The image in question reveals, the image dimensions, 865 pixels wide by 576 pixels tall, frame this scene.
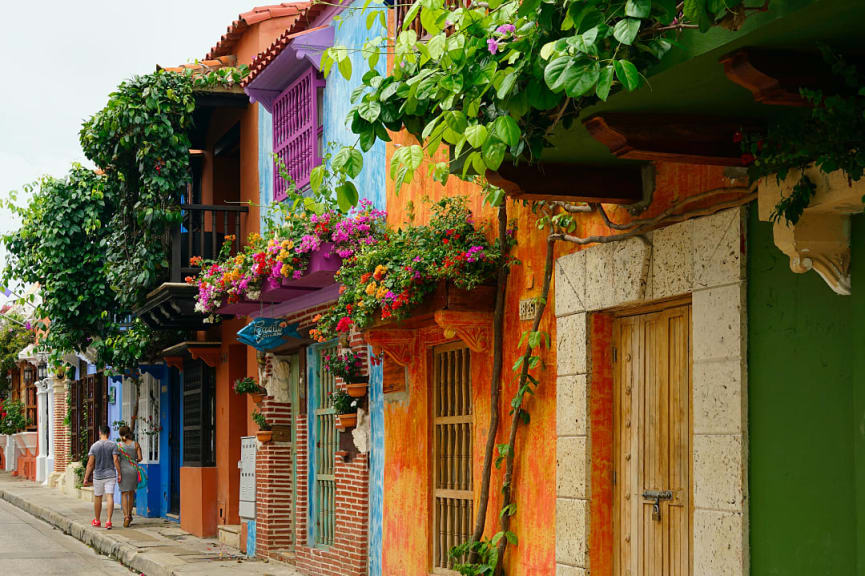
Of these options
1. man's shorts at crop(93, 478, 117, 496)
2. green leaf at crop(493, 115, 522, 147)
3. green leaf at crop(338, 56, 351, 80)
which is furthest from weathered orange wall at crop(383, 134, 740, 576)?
man's shorts at crop(93, 478, 117, 496)

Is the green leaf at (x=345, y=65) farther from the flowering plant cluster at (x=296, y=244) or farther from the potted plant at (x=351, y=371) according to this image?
the potted plant at (x=351, y=371)

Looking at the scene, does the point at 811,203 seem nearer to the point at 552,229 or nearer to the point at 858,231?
the point at 858,231

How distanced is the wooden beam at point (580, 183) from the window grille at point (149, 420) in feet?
48.6

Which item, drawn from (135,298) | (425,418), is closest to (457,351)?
(425,418)

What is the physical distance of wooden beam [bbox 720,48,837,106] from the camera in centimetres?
455

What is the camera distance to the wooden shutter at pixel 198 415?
17281 millimetres

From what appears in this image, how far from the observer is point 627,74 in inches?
167

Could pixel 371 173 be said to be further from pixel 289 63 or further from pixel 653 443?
pixel 653 443

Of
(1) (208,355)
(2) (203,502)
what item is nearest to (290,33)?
(1) (208,355)

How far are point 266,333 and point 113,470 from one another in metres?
6.71

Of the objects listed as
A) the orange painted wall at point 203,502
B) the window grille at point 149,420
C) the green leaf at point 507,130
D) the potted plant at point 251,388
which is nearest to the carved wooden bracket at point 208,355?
the orange painted wall at point 203,502

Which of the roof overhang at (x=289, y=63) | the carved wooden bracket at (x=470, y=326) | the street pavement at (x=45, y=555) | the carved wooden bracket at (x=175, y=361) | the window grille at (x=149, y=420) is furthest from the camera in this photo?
the window grille at (x=149, y=420)

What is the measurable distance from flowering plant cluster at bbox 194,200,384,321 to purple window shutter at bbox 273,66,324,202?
921 mm

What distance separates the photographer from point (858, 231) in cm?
531
